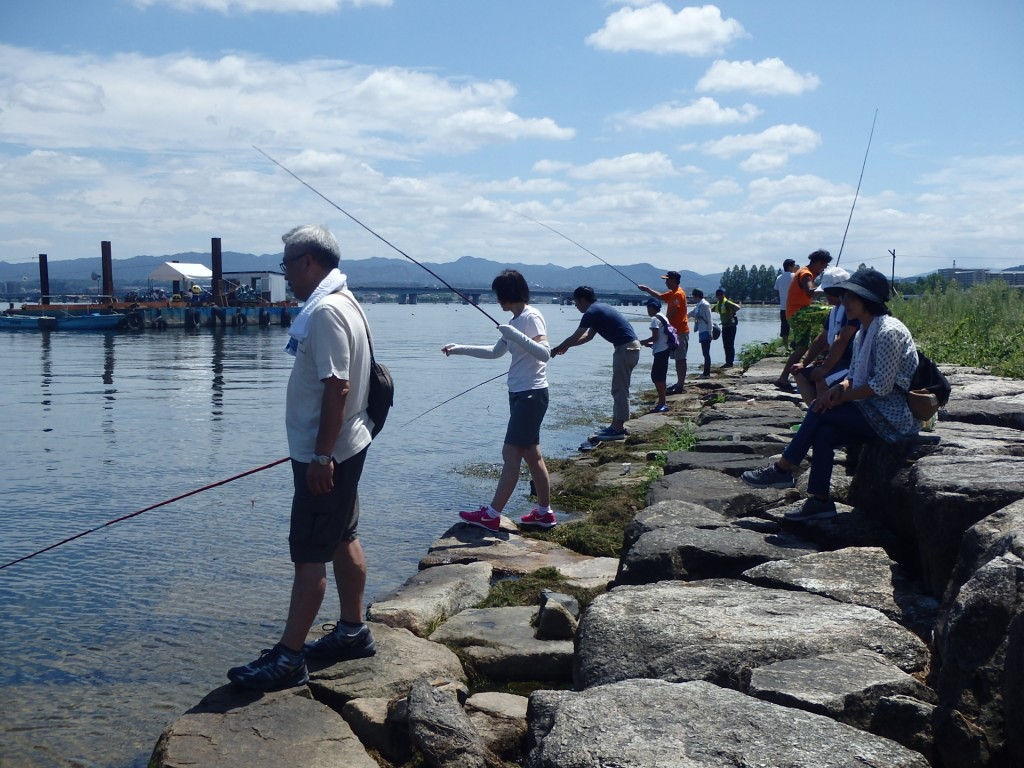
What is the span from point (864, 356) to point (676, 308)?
8.76m

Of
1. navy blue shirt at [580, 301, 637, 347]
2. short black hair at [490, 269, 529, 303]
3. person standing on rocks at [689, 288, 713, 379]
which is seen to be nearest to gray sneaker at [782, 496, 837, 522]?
short black hair at [490, 269, 529, 303]

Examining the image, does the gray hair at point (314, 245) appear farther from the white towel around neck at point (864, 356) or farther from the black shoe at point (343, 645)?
the white towel around neck at point (864, 356)

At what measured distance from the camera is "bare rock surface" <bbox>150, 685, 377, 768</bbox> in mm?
3191

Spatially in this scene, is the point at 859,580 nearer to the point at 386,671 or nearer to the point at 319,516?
the point at 386,671

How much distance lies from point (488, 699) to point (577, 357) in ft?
84.4

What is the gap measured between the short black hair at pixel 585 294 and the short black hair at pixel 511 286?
3.12 metres

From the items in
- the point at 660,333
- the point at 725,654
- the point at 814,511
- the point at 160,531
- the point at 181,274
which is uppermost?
the point at 181,274

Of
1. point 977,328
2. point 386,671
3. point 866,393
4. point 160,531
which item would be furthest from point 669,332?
point 386,671

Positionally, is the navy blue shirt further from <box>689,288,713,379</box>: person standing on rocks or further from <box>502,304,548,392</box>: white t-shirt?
<box>689,288,713,379</box>: person standing on rocks

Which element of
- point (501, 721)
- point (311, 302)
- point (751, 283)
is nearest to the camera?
point (501, 721)

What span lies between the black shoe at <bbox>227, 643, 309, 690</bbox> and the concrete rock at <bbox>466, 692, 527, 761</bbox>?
68cm

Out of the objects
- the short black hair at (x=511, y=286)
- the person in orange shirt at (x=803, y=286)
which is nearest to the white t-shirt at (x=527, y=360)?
the short black hair at (x=511, y=286)

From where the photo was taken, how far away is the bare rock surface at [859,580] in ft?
12.5

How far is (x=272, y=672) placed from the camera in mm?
3639
